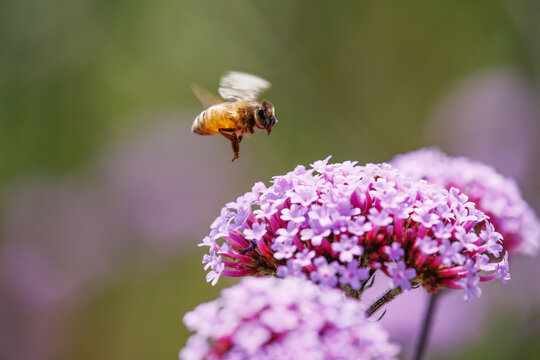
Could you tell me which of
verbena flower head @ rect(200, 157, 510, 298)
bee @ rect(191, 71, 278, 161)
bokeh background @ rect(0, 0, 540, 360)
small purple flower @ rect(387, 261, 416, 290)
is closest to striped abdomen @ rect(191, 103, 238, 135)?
bee @ rect(191, 71, 278, 161)

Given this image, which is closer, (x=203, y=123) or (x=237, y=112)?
(x=237, y=112)

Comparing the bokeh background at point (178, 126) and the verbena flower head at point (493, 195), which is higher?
the bokeh background at point (178, 126)

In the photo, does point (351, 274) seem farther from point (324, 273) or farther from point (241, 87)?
point (241, 87)

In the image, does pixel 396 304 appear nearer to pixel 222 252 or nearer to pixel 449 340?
pixel 449 340

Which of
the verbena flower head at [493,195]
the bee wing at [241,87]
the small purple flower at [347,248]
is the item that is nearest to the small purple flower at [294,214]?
the small purple flower at [347,248]

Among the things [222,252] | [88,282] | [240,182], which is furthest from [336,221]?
[240,182]

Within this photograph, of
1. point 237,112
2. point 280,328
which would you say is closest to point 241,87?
point 237,112

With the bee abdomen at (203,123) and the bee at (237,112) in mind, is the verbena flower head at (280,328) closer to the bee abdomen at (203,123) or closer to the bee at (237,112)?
the bee at (237,112)
